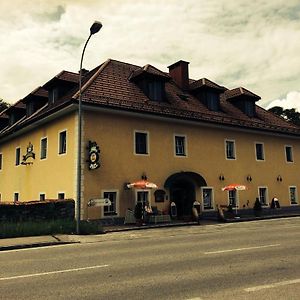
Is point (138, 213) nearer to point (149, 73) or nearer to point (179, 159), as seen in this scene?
point (179, 159)

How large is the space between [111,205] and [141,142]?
4.50m

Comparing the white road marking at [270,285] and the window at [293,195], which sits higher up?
the window at [293,195]

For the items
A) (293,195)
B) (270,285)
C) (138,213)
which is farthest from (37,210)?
(293,195)

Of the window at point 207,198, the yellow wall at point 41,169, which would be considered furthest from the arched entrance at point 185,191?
the yellow wall at point 41,169

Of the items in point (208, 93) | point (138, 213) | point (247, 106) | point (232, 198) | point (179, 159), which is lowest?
point (138, 213)

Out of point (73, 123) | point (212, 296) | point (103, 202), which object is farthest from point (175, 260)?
point (73, 123)

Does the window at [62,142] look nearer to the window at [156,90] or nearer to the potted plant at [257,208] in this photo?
the window at [156,90]

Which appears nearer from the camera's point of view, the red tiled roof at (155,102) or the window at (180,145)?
the red tiled roof at (155,102)

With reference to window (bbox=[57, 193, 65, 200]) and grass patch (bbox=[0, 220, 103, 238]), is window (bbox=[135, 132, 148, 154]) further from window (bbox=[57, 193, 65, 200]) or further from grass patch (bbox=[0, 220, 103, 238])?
grass patch (bbox=[0, 220, 103, 238])

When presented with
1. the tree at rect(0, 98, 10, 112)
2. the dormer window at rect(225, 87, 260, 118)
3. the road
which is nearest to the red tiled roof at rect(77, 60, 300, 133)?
the dormer window at rect(225, 87, 260, 118)

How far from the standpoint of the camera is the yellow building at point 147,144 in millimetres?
20781

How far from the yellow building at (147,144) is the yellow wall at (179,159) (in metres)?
0.06

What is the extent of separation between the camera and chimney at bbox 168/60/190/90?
2980 centimetres

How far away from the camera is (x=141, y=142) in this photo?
74.4 feet
